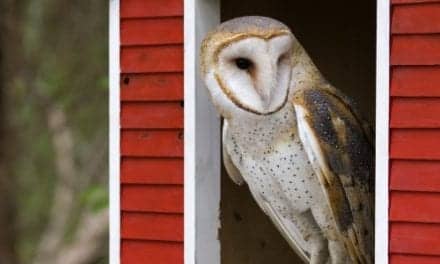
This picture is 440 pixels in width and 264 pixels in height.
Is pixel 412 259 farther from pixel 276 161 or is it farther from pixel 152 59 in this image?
pixel 152 59

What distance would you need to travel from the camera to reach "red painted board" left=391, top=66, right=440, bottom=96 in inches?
148

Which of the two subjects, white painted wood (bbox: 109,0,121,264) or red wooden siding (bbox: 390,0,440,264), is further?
white painted wood (bbox: 109,0,121,264)

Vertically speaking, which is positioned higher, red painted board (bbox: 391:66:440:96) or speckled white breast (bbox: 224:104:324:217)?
red painted board (bbox: 391:66:440:96)

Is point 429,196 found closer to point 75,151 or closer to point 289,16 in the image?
point 289,16

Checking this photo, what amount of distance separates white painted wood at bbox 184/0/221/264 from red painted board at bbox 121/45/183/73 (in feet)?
0.20

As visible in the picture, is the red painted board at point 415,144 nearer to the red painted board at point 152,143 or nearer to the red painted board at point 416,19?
the red painted board at point 416,19

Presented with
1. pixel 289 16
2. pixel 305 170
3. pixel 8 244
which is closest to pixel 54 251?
pixel 8 244

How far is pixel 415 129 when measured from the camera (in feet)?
12.4

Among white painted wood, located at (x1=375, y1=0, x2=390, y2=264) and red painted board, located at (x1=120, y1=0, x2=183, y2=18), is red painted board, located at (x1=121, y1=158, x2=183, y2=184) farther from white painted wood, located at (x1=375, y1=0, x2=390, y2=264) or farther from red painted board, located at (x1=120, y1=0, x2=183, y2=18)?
white painted wood, located at (x1=375, y1=0, x2=390, y2=264)

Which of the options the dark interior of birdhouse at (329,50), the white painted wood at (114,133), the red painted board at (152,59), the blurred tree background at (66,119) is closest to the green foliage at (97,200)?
the blurred tree background at (66,119)

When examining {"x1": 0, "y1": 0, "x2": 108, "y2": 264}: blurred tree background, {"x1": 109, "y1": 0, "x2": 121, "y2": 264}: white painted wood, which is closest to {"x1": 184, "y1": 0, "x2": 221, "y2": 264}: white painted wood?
{"x1": 109, "y1": 0, "x2": 121, "y2": 264}: white painted wood

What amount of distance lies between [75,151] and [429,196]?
5.78 meters

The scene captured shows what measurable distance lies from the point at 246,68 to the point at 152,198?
616 mm

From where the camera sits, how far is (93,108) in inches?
369
